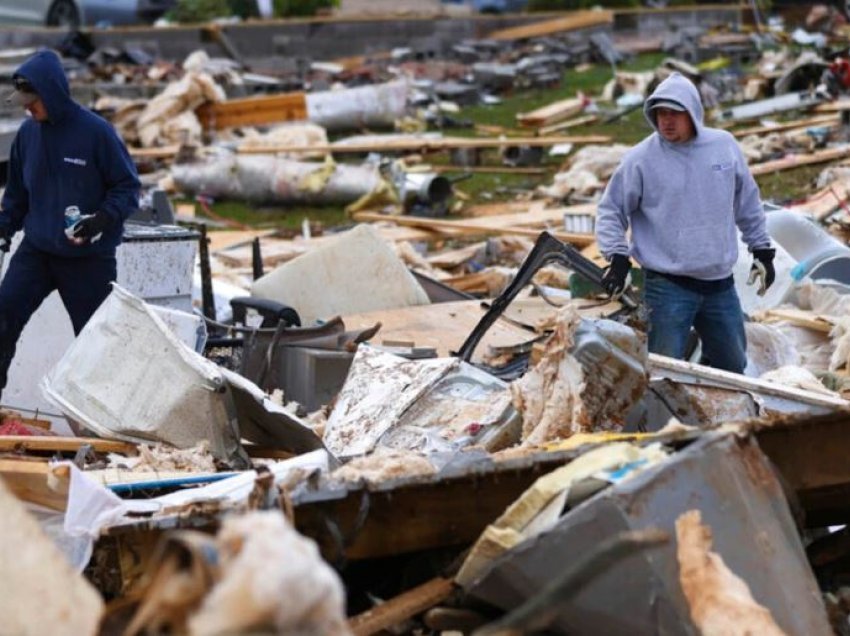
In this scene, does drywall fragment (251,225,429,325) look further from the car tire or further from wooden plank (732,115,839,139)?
the car tire

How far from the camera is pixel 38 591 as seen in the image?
3.39 meters

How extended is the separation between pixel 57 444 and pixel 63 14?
21.9 m

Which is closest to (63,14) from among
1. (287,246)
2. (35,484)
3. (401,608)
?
(287,246)

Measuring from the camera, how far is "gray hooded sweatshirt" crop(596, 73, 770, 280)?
24.3ft

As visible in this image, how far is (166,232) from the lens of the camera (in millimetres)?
9203

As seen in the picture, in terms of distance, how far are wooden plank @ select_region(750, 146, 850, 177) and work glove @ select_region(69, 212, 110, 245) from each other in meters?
7.98

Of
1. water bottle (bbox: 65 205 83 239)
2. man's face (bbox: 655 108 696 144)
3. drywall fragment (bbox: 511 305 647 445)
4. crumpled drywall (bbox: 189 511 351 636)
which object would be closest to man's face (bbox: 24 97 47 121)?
water bottle (bbox: 65 205 83 239)

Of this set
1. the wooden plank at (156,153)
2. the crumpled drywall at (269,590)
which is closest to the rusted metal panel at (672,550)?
the crumpled drywall at (269,590)

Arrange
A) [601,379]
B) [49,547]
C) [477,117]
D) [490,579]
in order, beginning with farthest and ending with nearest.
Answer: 1. [477,117]
2. [601,379]
3. [490,579]
4. [49,547]

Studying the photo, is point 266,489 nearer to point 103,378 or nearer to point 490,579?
point 490,579

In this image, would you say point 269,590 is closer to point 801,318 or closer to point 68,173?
point 68,173

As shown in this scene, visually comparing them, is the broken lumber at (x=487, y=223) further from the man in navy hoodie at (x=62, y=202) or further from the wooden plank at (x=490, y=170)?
the man in navy hoodie at (x=62, y=202)

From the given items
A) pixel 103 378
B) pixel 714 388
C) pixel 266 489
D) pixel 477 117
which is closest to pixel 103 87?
pixel 477 117

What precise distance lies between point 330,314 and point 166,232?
43.0 inches
